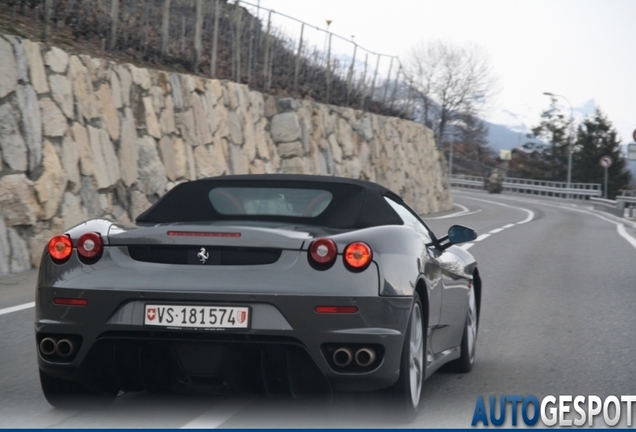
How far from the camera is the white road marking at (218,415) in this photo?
4.66 metres

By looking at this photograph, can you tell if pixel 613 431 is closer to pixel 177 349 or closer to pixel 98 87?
pixel 177 349

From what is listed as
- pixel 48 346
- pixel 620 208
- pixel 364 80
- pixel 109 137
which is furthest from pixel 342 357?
pixel 620 208

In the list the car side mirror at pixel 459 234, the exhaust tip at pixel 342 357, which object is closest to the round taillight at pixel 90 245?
the exhaust tip at pixel 342 357

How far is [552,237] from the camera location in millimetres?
22391

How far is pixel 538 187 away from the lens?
77625mm

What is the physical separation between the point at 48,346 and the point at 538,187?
7497 cm

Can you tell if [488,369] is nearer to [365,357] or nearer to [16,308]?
[365,357]

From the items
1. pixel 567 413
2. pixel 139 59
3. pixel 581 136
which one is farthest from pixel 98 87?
pixel 581 136

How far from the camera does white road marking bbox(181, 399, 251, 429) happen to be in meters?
4.66

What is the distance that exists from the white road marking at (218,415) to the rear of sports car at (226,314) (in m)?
0.15

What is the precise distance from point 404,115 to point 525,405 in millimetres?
37400

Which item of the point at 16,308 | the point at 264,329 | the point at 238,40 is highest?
the point at 238,40

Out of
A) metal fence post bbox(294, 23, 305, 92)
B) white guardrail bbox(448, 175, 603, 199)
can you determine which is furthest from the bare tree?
metal fence post bbox(294, 23, 305, 92)

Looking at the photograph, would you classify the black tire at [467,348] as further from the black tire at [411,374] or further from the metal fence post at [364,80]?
the metal fence post at [364,80]
